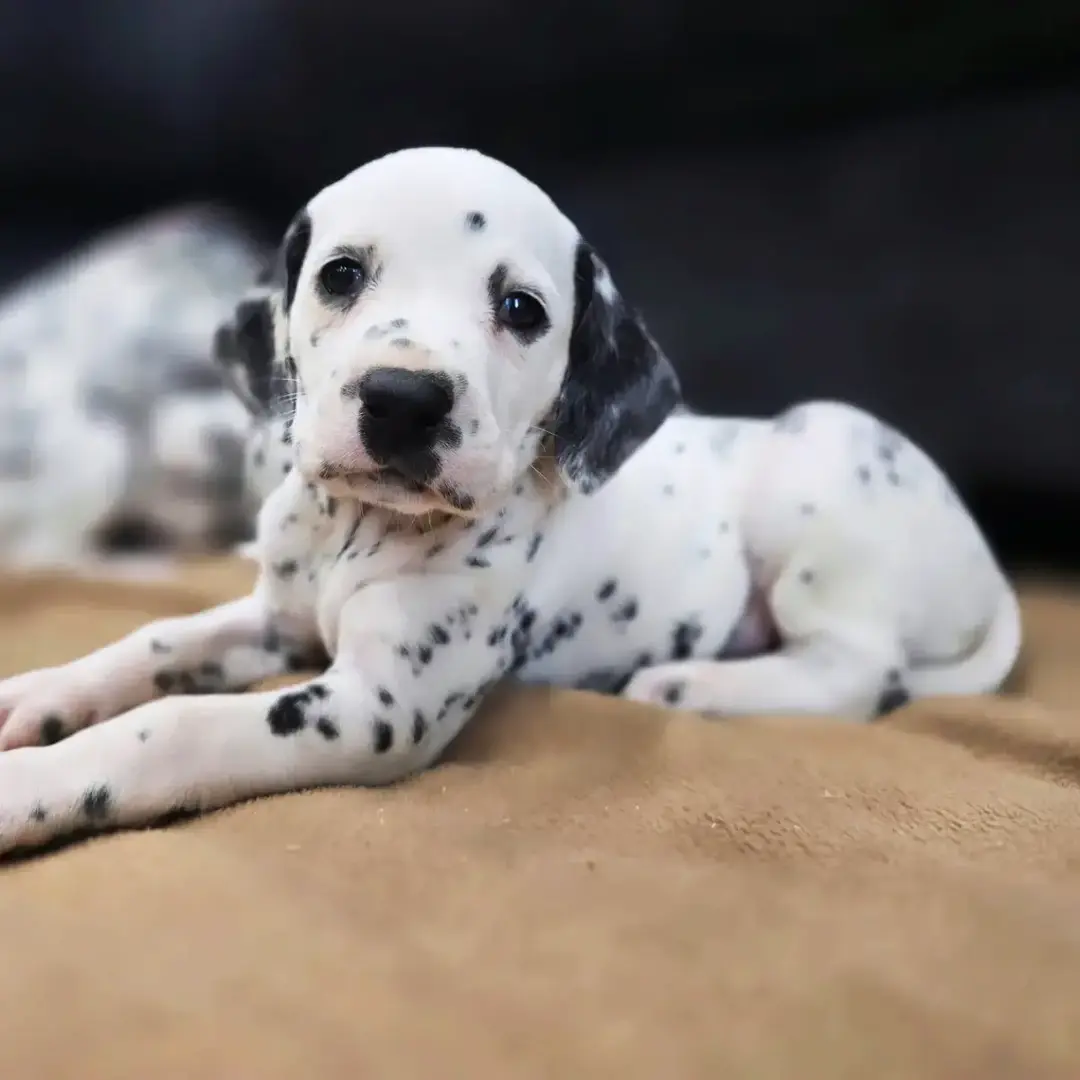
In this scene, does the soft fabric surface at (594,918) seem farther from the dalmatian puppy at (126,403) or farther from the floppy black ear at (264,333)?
the dalmatian puppy at (126,403)

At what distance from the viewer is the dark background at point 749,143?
273cm

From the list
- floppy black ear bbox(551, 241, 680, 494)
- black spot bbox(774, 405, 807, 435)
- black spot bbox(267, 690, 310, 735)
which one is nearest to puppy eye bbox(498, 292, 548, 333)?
floppy black ear bbox(551, 241, 680, 494)

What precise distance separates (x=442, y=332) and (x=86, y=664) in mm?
773

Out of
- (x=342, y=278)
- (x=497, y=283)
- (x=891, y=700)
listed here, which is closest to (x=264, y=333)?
(x=342, y=278)

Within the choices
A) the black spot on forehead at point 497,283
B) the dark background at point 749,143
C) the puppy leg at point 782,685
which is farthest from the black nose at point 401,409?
the dark background at point 749,143

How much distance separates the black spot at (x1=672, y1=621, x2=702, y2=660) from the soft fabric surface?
0.29 meters

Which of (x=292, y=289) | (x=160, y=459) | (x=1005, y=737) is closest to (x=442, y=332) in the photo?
(x=292, y=289)

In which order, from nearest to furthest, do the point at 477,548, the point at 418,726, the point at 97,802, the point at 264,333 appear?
the point at 97,802 < the point at 418,726 < the point at 477,548 < the point at 264,333

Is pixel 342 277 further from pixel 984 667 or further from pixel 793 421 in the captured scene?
pixel 984 667

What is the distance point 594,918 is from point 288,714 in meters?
0.51

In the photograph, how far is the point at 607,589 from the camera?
199cm

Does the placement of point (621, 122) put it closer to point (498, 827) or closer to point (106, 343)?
point (106, 343)

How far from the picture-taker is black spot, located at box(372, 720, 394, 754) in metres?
1.60

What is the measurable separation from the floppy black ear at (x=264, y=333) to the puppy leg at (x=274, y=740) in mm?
406
